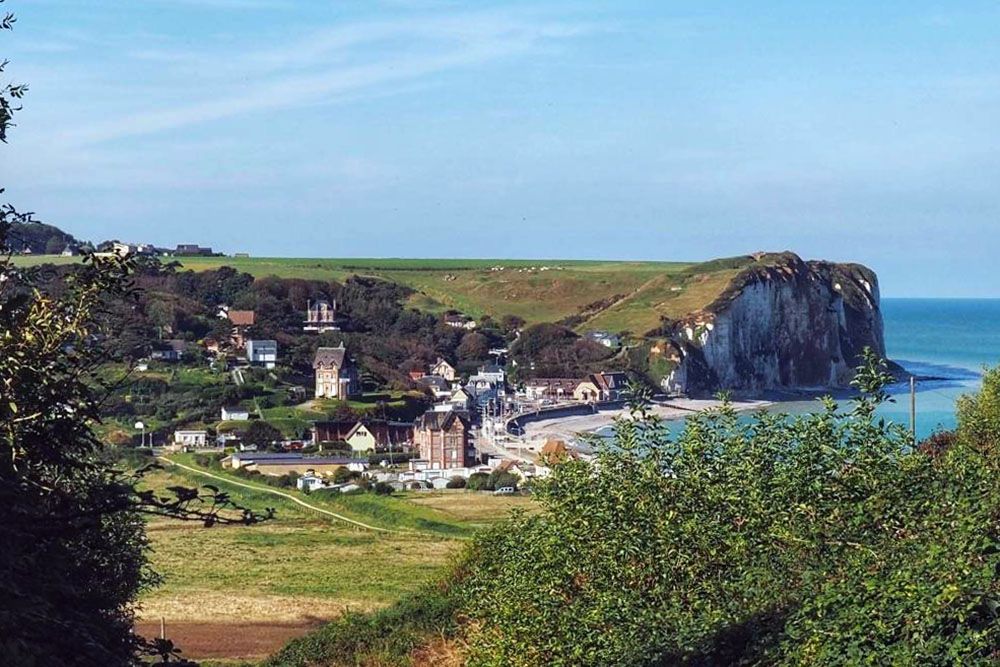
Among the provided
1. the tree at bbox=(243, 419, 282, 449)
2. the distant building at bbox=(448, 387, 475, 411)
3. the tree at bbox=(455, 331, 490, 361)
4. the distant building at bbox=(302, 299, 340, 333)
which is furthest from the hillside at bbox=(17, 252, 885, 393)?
the tree at bbox=(243, 419, 282, 449)

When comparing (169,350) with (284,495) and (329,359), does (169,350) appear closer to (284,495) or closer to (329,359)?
(329,359)

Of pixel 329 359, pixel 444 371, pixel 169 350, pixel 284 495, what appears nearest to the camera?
pixel 284 495

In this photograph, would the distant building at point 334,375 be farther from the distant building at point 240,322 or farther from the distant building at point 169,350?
the distant building at point 240,322

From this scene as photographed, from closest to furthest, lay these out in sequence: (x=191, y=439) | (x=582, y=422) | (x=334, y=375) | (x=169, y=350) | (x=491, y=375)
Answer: (x=191, y=439)
(x=582, y=422)
(x=334, y=375)
(x=169, y=350)
(x=491, y=375)

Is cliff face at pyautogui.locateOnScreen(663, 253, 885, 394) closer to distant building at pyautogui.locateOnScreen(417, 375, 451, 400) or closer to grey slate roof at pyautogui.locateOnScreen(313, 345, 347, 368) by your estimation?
distant building at pyautogui.locateOnScreen(417, 375, 451, 400)

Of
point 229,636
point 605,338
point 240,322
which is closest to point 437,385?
point 240,322

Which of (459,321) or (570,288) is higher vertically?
(570,288)

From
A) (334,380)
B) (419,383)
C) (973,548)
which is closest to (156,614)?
(973,548)

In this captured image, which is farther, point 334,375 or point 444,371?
point 444,371
